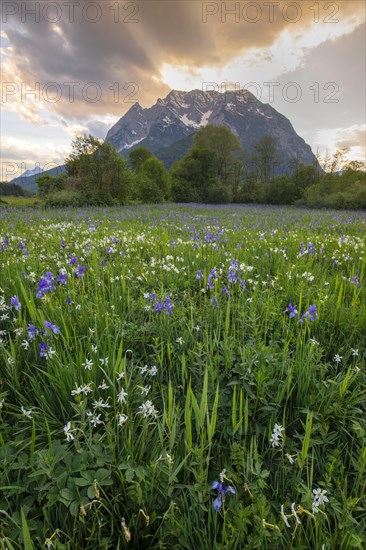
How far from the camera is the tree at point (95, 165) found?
94.3ft

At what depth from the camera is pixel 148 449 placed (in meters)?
1.45

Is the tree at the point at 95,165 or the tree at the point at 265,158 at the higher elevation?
the tree at the point at 265,158

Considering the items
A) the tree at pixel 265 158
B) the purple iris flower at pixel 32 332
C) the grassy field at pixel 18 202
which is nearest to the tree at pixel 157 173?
the grassy field at pixel 18 202

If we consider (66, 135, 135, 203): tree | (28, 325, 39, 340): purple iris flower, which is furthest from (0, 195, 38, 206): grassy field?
(28, 325, 39, 340): purple iris flower

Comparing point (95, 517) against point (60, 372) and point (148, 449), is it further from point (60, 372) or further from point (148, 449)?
point (60, 372)

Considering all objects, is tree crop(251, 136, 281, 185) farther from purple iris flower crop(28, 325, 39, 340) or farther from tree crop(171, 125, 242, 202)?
purple iris flower crop(28, 325, 39, 340)

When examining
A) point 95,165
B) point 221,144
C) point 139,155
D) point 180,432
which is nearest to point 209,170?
point 221,144

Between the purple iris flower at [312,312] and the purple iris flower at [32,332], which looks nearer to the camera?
the purple iris flower at [32,332]

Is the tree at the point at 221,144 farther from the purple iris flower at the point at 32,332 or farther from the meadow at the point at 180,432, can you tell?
the purple iris flower at the point at 32,332

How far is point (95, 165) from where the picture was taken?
1147 inches

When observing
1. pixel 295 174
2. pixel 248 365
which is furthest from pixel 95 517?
pixel 295 174

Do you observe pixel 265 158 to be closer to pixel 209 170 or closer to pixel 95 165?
pixel 209 170

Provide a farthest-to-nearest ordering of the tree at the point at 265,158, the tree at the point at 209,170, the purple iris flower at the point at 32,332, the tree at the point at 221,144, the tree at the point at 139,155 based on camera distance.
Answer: the tree at the point at 139,155
the tree at the point at 265,158
the tree at the point at 221,144
the tree at the point at 209,170
the purple iris flower at the point at 32,332

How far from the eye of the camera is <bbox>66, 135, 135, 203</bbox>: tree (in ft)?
94.3
